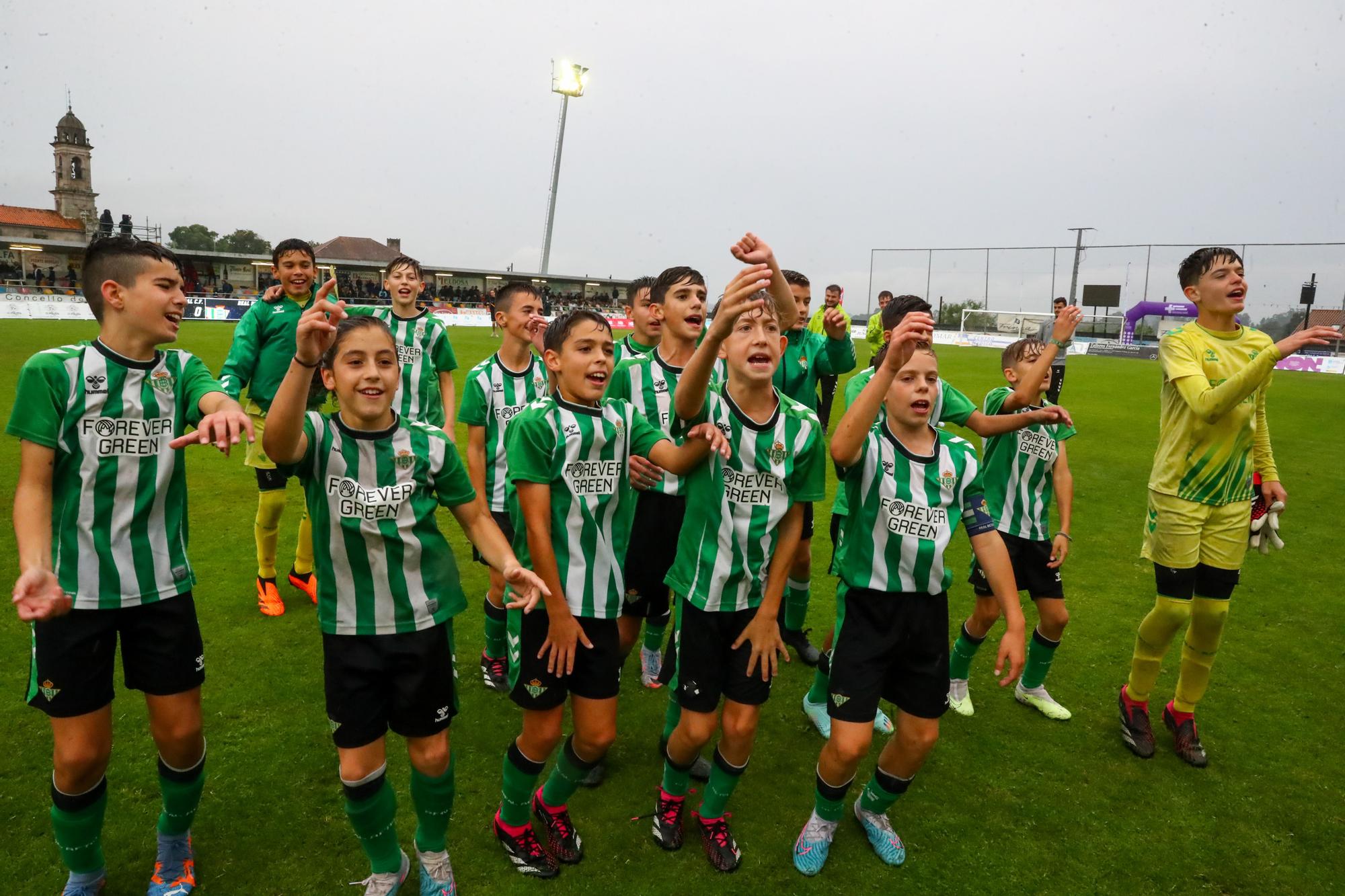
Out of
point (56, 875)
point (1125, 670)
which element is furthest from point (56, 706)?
point (1125, 670)

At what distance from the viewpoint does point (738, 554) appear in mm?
3156

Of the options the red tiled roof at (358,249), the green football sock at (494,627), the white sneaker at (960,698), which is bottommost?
the white sneaker at (960,698)

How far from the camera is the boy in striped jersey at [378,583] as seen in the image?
9.03 ft

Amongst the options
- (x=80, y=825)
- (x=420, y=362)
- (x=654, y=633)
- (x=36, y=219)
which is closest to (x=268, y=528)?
(x=420, y=362)

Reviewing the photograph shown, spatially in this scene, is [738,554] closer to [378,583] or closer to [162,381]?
[378,583]

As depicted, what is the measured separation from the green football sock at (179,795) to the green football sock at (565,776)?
1.32m

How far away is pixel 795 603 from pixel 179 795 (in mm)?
3406

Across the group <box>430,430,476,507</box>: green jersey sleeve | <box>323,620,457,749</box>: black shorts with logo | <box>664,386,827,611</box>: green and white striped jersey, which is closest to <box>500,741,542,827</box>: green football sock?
<box>323,620,457,749</box>: black shorts with logo

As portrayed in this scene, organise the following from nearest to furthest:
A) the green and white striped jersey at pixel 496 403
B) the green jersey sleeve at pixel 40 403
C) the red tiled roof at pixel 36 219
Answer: the green jersey sleeve at pixel 40 403 < the green and white striped jersey at pixel 496 403 < the red tiled roof at pixel 36 219

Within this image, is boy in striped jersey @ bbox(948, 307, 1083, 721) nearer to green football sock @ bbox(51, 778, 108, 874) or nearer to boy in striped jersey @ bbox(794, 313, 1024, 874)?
boy in striped jersey @ bbox(794, 313, 1024, 874)

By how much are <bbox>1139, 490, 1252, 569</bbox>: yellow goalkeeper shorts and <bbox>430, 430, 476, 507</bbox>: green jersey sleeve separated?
145 inches

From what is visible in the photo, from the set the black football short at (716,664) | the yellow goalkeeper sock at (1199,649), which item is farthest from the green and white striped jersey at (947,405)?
the yellow goalkeeper sock at (1199,649)

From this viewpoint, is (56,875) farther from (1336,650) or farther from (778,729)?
(1336,650)

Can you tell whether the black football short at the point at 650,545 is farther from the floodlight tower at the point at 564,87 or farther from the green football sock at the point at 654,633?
the floodlight tower at the point at 564,87
